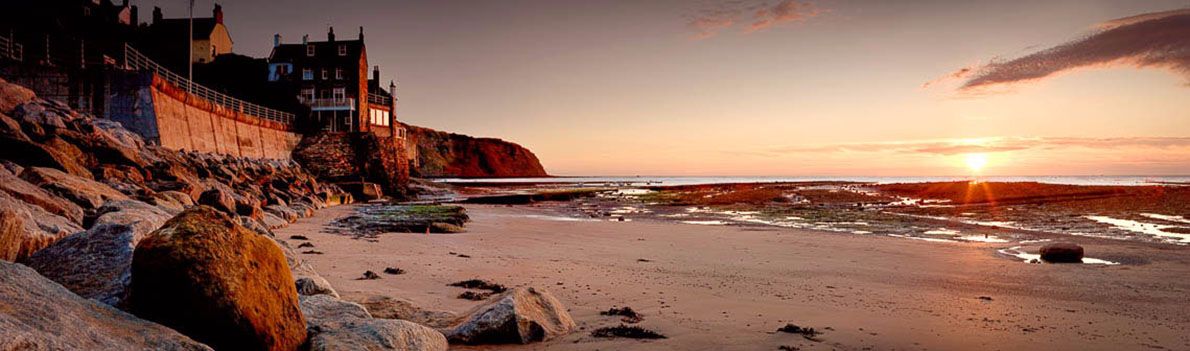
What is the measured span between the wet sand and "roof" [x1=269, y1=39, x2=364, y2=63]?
4613cm

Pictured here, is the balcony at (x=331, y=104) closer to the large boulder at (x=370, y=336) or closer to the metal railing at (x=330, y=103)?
the metal railing at (x=330, y=103)

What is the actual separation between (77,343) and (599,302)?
18.7ft

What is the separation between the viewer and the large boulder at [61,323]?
298cm

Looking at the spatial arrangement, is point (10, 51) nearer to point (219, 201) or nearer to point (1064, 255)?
point (219, 201)

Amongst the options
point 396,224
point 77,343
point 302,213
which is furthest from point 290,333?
point 302,213

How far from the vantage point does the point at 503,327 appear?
19.7ft

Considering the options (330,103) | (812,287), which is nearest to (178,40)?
(330,103)

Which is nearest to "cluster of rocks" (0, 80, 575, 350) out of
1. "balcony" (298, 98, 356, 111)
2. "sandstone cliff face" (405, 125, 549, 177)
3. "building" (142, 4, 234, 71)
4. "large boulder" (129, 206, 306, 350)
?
"large boulder" (129, 206, 306, 350)

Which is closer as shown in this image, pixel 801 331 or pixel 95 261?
pixel 95 261

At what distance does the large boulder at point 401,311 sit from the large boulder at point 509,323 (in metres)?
0.27

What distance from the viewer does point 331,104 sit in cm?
5659

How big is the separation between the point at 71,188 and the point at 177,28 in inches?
2415

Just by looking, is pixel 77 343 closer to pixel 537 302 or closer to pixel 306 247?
pixel 537 302

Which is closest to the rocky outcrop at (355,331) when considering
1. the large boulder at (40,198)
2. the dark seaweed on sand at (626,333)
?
the dark seaweed on sand at (626,333)
